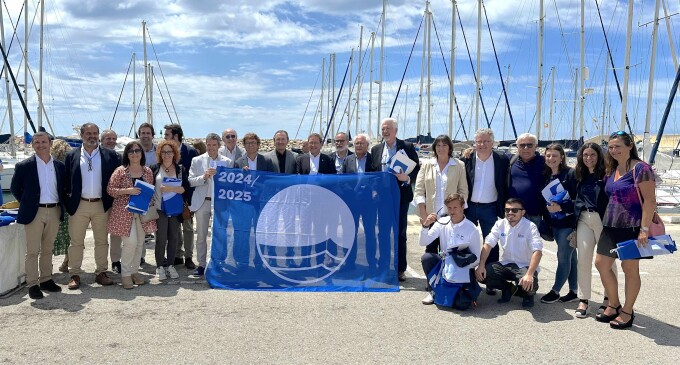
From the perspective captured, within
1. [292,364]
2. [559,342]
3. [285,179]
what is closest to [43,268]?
[285,179]

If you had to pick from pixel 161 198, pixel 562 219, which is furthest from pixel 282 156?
pixel 562 219

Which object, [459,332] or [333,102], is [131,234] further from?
[333,102]

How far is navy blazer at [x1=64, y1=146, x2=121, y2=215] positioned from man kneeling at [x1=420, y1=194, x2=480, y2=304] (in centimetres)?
373

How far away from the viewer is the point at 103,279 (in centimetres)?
673

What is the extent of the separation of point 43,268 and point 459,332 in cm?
466

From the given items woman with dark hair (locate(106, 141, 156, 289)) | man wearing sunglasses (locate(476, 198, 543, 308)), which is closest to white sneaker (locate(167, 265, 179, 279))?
woman with dark hair (locate(106, 141, 156, 289))

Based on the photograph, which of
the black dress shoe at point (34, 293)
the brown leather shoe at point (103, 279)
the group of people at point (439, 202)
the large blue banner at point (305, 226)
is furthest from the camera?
the large blue banner at point (305, 226)

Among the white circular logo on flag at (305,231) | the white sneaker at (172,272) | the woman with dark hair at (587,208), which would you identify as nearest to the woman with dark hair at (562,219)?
the woman with dark hair at (587,208)

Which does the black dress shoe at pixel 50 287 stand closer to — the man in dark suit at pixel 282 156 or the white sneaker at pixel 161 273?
the white sneaker at pixel 161 273

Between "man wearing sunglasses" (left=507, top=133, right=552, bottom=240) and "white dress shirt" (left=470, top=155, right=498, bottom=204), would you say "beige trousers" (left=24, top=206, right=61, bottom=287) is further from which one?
"man wearing sunglasses" (left=507, top=133, right=552, bottom=240)

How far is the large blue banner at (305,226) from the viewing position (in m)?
6.84

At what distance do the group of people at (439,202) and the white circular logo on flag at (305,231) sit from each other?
57cm

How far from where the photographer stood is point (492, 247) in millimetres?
6137

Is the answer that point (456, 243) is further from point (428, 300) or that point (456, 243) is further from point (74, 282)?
point (74, 282)
